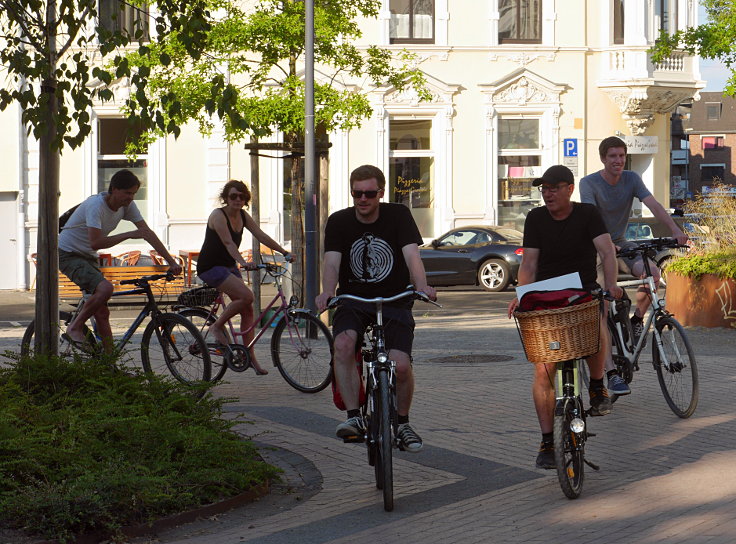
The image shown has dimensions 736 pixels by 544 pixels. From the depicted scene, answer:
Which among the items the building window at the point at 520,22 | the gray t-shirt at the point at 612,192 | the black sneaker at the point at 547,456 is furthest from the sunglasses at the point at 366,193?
the building window at the point at 520,22

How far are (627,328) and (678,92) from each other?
24195 millimetres

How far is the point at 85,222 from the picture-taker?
33.5ft

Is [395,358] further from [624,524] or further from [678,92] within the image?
[678,92]

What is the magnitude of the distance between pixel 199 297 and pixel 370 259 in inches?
147


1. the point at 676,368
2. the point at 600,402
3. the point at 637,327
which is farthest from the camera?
the point at 637,327

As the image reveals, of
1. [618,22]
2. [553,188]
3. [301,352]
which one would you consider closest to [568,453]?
[553,188]

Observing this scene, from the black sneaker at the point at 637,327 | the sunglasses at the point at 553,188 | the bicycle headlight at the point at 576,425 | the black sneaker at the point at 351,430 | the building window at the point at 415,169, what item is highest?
the building window at the point at 415,169

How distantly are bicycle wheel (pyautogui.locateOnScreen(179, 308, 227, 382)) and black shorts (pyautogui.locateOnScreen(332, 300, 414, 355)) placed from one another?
3.58 meters

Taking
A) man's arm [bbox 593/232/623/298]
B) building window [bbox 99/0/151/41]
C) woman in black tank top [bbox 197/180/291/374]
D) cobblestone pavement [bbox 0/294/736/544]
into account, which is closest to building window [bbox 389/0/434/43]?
building window [bbox 99/0/151/41]

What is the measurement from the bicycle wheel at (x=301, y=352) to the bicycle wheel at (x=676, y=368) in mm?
2768

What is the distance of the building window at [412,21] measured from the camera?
30.4 metres

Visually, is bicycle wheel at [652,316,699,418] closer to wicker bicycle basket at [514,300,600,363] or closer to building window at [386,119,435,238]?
wicker bicycle basket at [514,300,600,363]

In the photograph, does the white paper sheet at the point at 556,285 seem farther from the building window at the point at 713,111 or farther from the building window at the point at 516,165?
the building window at the point at 713,111

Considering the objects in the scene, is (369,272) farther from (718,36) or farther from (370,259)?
(718,36)
